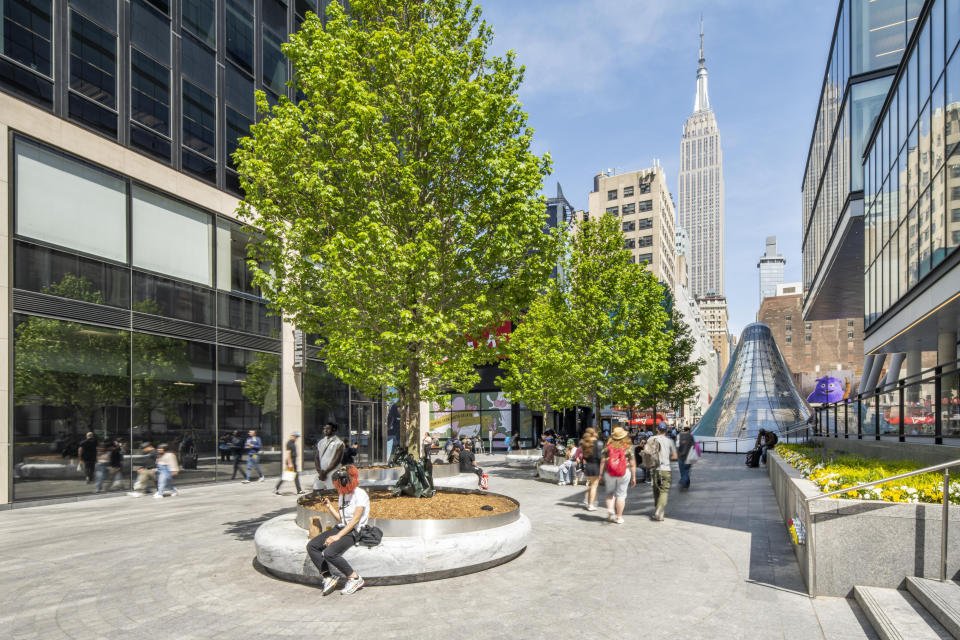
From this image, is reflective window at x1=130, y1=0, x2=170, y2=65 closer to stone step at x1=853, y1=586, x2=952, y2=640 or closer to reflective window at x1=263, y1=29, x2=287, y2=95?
reflective window at x1=263, y1=29, x2=287, y2=95

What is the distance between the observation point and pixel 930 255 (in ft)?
53.6

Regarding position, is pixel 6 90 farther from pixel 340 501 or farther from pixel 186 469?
pixel 340 501

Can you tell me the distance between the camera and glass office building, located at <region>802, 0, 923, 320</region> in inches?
1069

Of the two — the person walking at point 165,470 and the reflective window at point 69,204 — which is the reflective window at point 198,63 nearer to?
the reflective window at point 69,204

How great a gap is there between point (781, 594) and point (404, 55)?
8986 mm

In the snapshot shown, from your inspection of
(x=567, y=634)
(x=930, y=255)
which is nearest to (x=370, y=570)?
(x=567, y=634)

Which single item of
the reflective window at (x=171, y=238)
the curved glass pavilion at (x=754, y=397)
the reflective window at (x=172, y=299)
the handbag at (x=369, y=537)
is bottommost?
the curved glass pavilion at (x=754, y=397)

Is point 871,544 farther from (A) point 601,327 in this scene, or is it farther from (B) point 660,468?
(A) point 601,327

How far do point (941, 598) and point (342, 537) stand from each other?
598cm

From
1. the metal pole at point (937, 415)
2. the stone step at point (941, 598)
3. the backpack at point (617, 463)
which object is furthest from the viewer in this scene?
the backpack at point (617, 463)

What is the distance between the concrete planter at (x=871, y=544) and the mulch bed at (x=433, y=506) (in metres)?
4.13

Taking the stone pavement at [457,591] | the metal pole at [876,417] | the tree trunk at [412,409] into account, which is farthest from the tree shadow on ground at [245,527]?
the metal pole at [876,417]

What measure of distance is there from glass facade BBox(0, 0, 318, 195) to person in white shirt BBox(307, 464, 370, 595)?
44.5 ft

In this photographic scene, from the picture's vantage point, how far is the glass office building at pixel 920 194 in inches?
583
